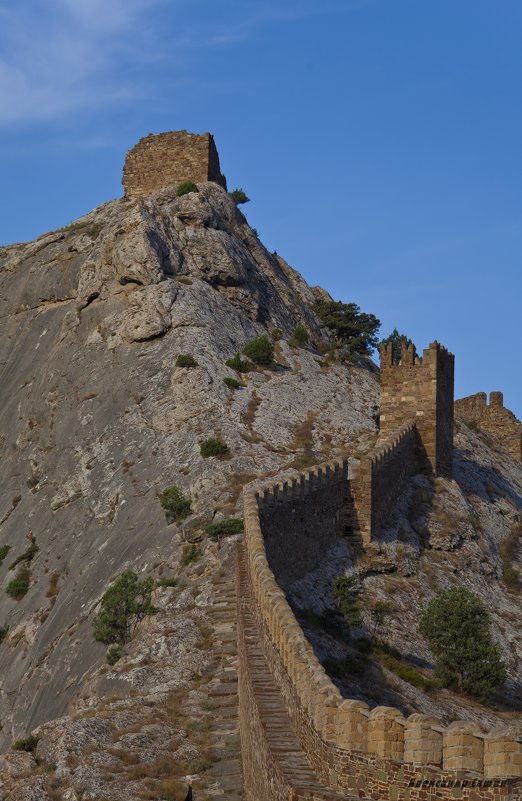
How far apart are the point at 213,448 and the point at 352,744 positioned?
34114mm

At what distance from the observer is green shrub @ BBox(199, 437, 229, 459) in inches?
1881

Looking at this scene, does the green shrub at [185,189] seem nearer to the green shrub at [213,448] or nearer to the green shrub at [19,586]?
the green shrub at [213,448]

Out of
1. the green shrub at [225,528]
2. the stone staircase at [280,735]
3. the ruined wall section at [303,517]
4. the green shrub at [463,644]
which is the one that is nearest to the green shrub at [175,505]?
the green shrub at [225,528]

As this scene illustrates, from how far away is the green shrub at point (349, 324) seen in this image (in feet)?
235

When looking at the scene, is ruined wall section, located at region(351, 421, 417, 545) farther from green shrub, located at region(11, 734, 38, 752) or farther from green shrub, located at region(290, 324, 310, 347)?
green shrub, located at region(11, 734, 38, 752)

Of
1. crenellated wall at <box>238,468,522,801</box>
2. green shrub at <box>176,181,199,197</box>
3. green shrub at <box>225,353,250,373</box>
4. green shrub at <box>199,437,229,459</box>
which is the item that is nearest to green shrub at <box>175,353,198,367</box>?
green shrub at <box>225,353,250,373</box>

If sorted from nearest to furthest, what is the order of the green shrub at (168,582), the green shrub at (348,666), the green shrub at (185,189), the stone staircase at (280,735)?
the stone staircase at (280,735) < the green shrub at (348,666) < the green shrub at (168,582) < the green shrub at (185,189)

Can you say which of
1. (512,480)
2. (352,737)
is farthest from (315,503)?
(512,480)

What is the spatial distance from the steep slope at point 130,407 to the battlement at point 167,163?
1.32 meters

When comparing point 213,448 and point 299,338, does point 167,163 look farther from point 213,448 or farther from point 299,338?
point 213,448

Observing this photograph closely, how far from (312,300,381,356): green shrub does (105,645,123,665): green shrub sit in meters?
39.0

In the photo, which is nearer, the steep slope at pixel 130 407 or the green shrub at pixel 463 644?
the green shrub at pixel 463 644

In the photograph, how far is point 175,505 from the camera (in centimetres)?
4378

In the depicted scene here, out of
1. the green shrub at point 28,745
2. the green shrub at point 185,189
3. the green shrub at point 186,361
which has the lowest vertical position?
the green shrub at point 28,745
